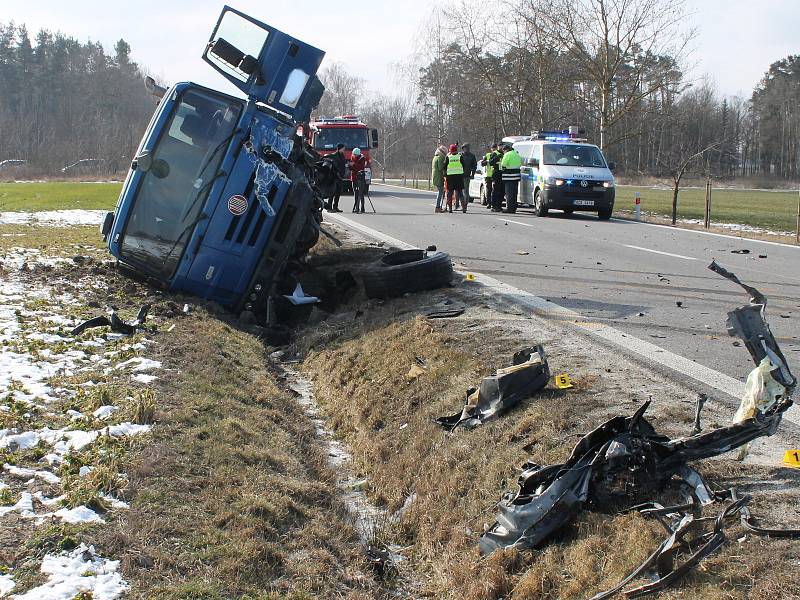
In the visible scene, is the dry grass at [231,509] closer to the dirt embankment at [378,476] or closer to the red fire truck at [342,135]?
the dirt embankment at [378,476]

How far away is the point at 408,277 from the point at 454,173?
13.8 m

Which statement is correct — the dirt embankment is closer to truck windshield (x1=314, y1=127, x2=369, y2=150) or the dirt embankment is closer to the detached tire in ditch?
the detached tire in ditch

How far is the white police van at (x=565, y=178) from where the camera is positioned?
22078 mm

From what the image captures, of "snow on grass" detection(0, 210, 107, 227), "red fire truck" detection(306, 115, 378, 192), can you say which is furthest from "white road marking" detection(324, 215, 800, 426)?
"red fire truck" detection(306, 115, 378, 192)

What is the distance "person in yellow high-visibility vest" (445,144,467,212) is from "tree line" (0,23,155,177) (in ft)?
190

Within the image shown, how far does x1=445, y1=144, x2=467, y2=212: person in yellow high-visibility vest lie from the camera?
22.8 m

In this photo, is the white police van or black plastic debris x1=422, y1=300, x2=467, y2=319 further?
the white police van

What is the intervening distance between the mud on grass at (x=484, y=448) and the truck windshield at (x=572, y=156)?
14.5 m

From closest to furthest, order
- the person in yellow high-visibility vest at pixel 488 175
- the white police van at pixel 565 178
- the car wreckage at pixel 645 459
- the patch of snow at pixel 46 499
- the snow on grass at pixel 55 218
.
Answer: the car wreckage at pixel 645 459 → the patch of snow at pixel 46 499 → the snow on grass at pixel 55 218 → the white police van at pixel 565 178 → the person in yellow high-visibility vest at pixel 488 175

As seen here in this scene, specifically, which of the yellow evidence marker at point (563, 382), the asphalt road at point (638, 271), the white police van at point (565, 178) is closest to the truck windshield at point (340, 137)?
the white police van at point (565, 178)

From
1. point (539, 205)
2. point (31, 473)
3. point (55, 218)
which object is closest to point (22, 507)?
point (31, 473)


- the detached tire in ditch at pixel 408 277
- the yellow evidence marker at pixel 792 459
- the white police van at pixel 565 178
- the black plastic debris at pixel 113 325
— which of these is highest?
the white police van at pixel 565 178

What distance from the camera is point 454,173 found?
75.7 ft

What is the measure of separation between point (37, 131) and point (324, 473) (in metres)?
88.3
